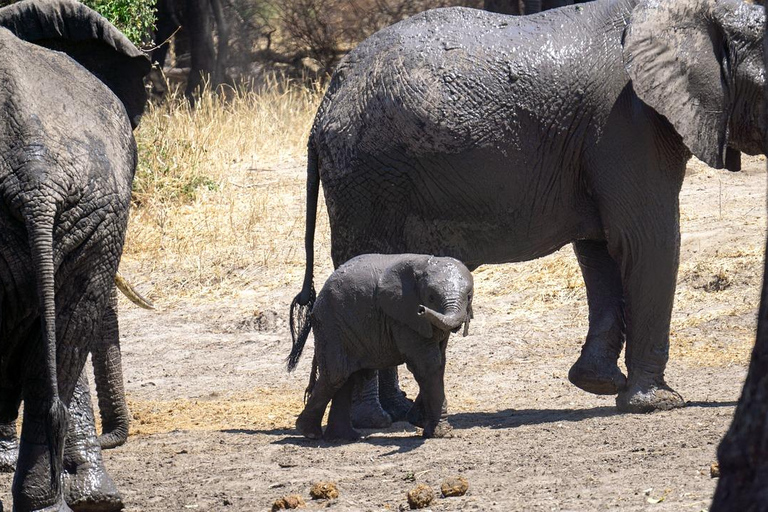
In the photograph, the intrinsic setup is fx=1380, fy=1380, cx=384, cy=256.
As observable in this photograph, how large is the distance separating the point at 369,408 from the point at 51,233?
2.74 m

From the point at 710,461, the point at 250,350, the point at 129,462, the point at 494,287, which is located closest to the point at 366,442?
the point at 129,462

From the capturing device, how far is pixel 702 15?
6.57 metres

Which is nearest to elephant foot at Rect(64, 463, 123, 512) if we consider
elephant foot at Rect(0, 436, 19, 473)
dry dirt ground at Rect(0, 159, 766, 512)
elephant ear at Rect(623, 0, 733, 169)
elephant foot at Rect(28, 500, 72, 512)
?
dry dirt ground at Rect(0, 159, 766, 512)

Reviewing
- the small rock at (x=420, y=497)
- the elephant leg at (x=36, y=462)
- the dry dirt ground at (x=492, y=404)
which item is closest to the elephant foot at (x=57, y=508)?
the elephant leg at (x=36, y=462)

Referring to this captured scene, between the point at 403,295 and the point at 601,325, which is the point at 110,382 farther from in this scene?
the point at 601,325

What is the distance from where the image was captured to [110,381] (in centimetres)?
629

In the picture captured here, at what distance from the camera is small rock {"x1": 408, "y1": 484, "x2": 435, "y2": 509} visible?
4.67 metres

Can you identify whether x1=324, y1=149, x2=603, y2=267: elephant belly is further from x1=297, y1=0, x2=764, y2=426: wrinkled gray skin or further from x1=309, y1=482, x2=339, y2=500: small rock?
x1=309, y1=482, x2=339, y2=500: small rock

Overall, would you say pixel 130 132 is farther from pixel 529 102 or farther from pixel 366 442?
pixel 529 102

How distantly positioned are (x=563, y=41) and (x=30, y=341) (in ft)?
10.6

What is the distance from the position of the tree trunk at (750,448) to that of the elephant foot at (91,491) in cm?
302

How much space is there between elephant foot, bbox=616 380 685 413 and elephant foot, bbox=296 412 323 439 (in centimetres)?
147

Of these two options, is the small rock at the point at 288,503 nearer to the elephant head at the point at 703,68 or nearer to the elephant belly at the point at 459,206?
the elephant belly at the point at 459,206

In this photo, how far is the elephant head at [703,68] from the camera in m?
6.36
